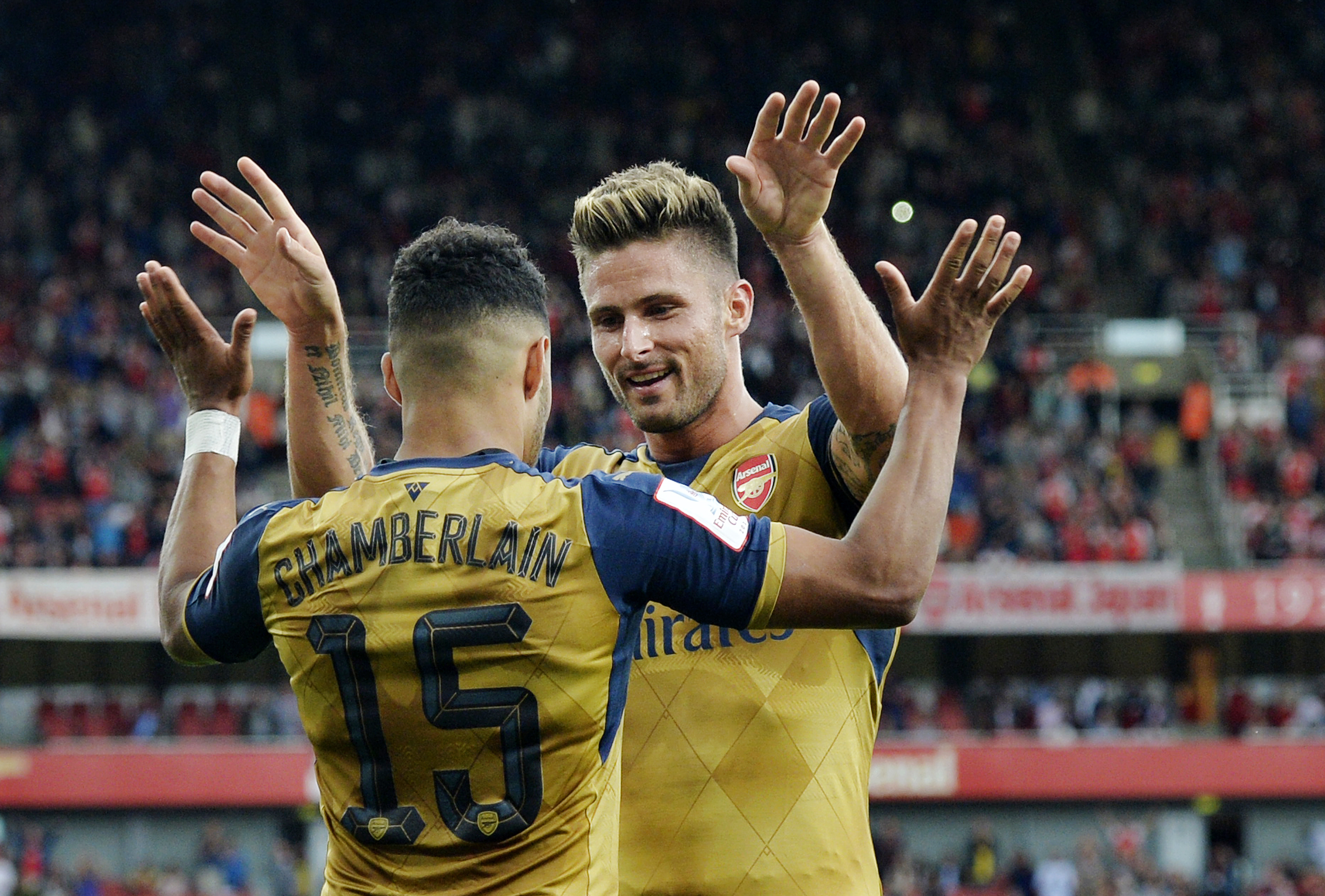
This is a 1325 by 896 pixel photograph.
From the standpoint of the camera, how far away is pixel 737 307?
3646 mm

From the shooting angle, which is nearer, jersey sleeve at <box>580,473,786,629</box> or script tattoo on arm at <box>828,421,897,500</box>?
jersey sleeve at <box>580,473,786,629</box>

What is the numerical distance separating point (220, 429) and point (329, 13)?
27632 millimetres

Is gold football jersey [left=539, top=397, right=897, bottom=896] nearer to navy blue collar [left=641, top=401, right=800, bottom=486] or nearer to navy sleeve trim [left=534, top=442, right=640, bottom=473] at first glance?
navy blue collar [left=641, top=401, right=800, bottom=486]

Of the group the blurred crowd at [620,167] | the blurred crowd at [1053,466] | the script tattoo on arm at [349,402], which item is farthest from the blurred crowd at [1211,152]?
the script tattoo on arm at [349,402]

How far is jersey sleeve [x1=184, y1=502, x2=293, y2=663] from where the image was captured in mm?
2832

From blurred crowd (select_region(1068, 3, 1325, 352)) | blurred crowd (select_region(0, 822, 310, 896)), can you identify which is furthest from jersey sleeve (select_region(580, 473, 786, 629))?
blurred crowd (select_region(1068, 3, 1325, 352))

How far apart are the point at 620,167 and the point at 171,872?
13.2m

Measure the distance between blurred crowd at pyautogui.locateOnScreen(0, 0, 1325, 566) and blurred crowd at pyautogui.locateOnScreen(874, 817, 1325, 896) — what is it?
143 inches

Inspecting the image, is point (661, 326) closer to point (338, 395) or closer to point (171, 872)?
point (338, 395)

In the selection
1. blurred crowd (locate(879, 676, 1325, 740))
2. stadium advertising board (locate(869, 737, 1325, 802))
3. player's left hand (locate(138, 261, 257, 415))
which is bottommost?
stadium advertising board (locate(869, 737, 1325, 802))

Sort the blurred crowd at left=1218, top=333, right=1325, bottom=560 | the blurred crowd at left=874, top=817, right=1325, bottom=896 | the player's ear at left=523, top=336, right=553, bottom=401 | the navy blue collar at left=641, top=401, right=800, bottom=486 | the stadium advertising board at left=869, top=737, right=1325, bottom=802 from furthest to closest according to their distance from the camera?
the blurred crowd at left=1218, top=333, right=1325, bottom=560
the stadium advertising board at left=869, top=737, right=1325, bottom=802
the blurred crowd at left=874, top=817, right=1325, bottom=896
the navy blue collar at left=641, top=401, right=800, bottom=486
the player's ear at left=523, top=336, right=553, bottom=401

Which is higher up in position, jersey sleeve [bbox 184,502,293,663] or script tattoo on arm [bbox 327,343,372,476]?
script tattoo on arm [bbox 327,343,372,476]

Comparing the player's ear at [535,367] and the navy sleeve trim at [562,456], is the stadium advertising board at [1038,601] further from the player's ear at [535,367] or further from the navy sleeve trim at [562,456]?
the player's ear at [535,367]

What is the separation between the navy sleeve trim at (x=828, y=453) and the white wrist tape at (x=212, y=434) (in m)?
1.23
